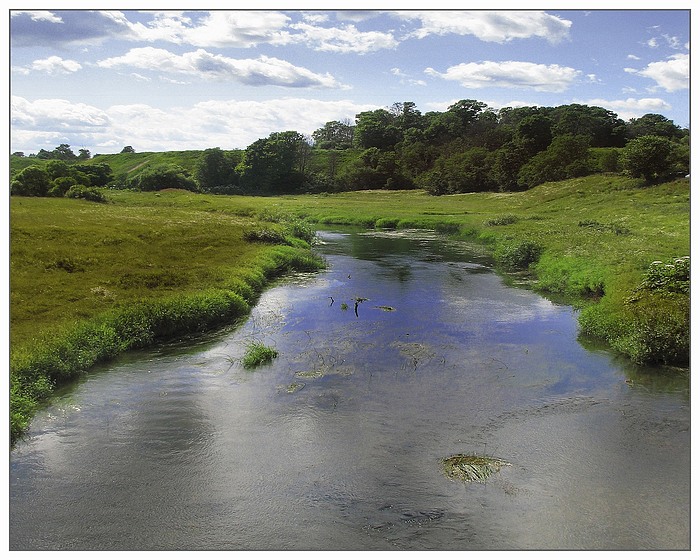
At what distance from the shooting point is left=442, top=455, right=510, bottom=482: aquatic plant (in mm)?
14035

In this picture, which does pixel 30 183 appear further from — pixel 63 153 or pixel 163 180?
pixel 63 153

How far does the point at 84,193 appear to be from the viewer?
6719 cm

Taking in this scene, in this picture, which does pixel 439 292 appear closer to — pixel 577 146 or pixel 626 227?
pixel 626 227

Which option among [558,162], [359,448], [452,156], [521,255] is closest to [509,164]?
[558,162]

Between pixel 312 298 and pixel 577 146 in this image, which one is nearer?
pixel 312 298

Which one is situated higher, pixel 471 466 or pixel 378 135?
pixel 378 135

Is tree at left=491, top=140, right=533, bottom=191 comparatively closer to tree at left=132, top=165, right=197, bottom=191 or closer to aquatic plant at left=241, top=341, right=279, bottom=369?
tree at left=132, top=165, right=197, bottom=191

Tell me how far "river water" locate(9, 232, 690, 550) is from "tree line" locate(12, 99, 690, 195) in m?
55.1

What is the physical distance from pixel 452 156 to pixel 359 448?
342ft

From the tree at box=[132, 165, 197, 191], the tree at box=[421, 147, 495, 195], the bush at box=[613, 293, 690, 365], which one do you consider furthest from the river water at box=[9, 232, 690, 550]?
the tree at box=[132, 165, 197, 191]

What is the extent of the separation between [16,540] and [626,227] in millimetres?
48985

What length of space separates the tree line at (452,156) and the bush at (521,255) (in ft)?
111

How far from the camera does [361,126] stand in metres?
145

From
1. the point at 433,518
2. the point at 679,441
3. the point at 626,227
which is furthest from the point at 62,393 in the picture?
the point at 626,227
